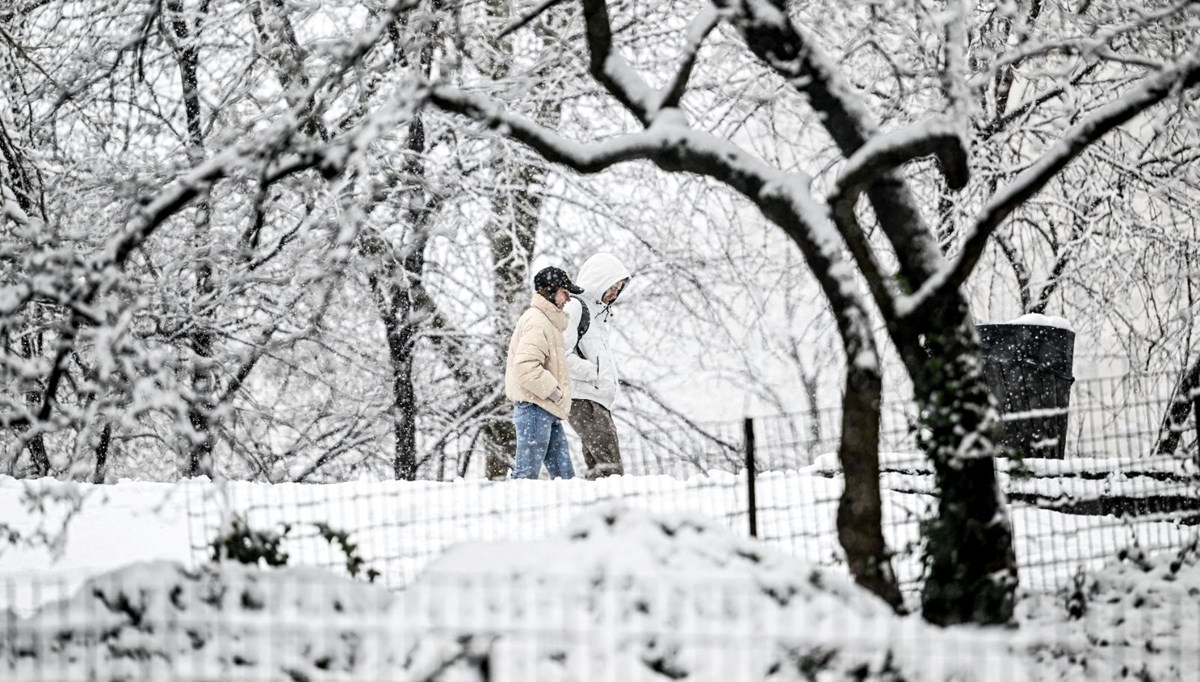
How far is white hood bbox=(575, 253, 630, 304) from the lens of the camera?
821 centimetres

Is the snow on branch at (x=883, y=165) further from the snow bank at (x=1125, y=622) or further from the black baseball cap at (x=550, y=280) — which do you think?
the black baseball cap at (x=550, y=280)

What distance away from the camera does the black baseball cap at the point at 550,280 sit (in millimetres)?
7914

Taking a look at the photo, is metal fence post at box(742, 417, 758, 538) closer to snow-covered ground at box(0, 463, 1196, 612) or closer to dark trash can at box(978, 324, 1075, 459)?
snow-covered ground at box(0, 463, 1196, 612)

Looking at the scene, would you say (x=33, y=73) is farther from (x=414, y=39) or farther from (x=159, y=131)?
(x=414, y=39)

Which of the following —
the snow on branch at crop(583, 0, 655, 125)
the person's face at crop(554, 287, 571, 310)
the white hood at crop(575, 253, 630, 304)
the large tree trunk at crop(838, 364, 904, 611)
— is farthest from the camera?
the white hood at crop(575, 253, 630, 304)

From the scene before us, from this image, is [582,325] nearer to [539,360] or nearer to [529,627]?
[539,360]

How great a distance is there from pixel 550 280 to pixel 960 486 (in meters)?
3.77

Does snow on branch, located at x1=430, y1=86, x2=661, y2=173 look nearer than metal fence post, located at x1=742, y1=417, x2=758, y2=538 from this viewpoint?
Yes

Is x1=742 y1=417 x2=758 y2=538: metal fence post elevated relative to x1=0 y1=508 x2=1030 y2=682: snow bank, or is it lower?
elevated

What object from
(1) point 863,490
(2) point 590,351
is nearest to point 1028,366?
(2) point 590,351

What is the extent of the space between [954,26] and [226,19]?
6.30m

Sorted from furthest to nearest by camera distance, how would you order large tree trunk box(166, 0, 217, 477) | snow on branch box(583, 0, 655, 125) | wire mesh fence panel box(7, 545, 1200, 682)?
large tree trunk box(166, 0, 217, 477), snow on branch box(583, 0, 655, 125), wire mesh fence panel box(7, 545, 1200, 682)

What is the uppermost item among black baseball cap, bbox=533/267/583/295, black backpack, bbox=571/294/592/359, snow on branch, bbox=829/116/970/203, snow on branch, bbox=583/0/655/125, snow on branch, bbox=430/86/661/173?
snow on branch, bbox=583/0/655/125

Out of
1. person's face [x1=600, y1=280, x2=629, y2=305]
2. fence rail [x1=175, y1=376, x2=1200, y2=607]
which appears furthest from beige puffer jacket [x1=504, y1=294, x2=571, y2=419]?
fence rail [x1=175, y1=376, x2=1200, y2=607]
